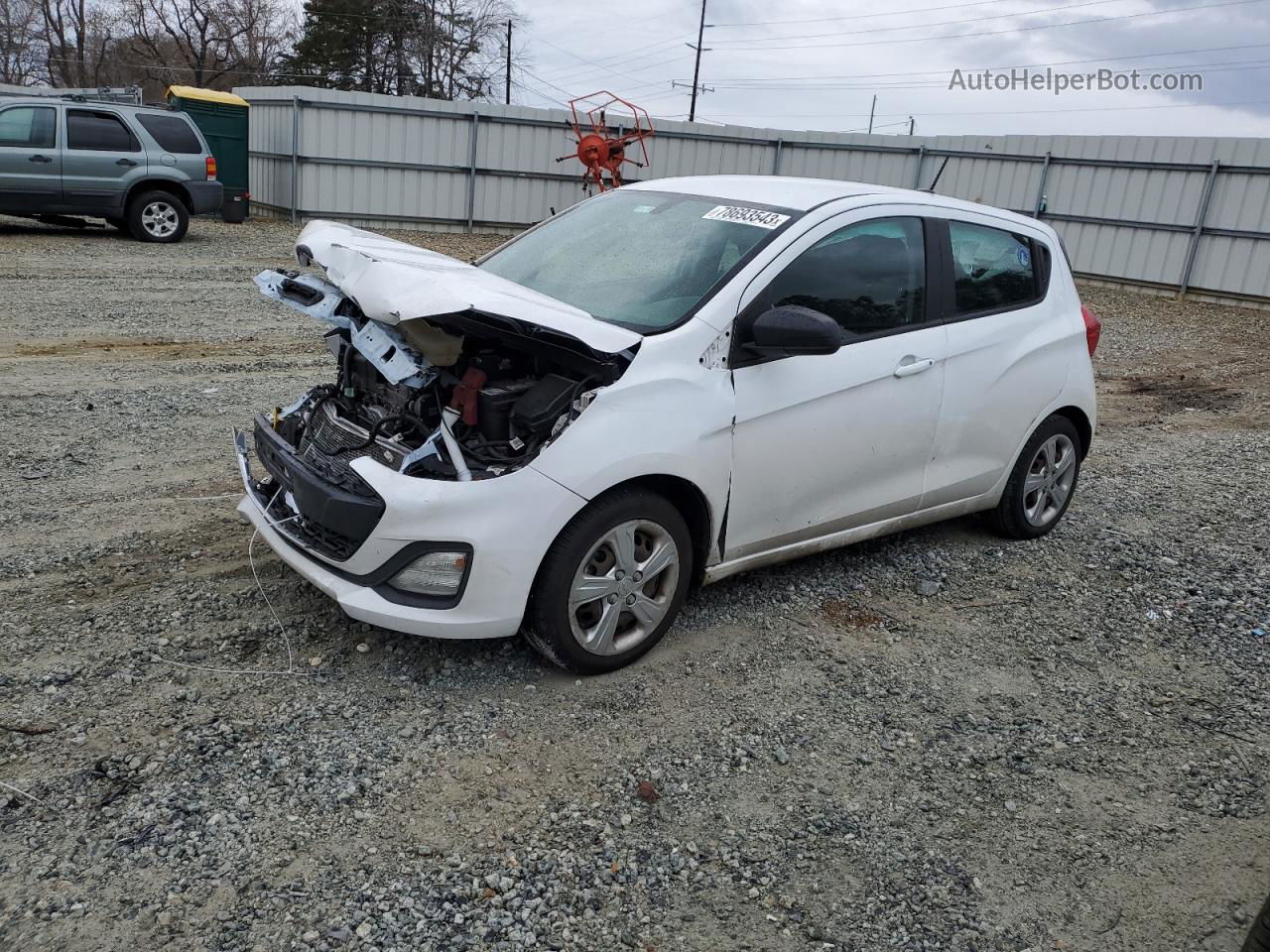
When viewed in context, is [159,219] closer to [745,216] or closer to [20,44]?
[745,216]

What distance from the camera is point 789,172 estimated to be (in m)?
20.6

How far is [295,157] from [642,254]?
15268 millimetres

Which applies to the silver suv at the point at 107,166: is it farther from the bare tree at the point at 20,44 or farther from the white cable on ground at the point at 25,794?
the bare tree at the point at 20,44

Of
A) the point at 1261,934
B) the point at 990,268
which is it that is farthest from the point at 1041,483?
the point at 1261,934

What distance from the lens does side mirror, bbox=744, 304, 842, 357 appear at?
370 cm

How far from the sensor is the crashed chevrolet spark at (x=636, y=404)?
11.2 ft

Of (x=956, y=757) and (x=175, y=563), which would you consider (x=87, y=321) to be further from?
(x=956, y=757)

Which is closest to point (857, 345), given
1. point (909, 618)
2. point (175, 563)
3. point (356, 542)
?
point (909, 618)

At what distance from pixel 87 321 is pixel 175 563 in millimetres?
5865

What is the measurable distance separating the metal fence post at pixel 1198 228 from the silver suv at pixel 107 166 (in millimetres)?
14975

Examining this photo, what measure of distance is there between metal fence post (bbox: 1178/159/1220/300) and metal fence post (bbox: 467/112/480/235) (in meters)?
12.2

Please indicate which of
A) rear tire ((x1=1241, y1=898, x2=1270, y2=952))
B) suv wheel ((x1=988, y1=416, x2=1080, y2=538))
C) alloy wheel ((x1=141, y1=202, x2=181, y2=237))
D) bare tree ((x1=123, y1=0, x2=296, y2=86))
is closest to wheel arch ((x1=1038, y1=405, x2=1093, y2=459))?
suv wheel ((x1=988, y1=416, x2=1080, y2=538))

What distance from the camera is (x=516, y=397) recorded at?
358 cm

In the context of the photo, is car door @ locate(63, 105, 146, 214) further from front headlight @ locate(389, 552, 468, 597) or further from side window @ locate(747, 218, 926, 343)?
front headlight @ locate(389, 552, 468, 597)
